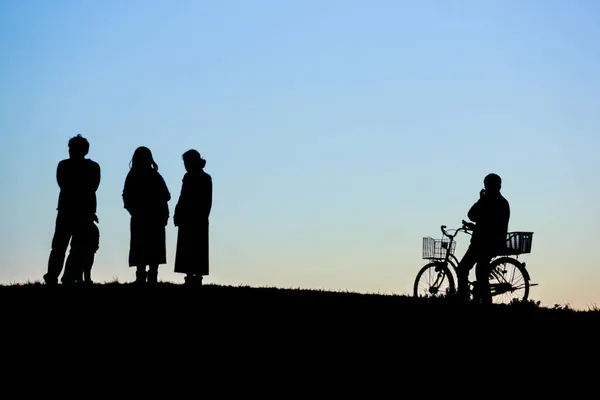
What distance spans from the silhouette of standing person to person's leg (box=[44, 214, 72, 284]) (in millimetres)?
1114

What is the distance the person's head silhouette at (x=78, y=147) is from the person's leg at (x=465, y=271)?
277 inches

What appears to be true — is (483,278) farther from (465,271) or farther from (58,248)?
(58,248)

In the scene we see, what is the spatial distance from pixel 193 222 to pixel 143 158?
1712mm

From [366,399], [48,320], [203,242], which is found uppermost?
[203,242]

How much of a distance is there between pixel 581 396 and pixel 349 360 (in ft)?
8.44

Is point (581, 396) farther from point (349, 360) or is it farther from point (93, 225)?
point (93, 225)

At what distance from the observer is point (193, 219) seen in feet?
59.1

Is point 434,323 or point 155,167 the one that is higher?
point 155,167

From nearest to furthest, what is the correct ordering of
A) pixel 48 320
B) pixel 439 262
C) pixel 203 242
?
pixel 48 320, pixel 203 242, pixel 439 262

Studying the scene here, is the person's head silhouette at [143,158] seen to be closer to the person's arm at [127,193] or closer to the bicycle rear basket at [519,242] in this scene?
the person's arm at [127,193]

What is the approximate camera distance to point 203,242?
1819cm

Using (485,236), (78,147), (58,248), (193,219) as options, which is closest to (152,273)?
(193,219)

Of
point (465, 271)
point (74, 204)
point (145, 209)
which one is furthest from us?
point (465, 271)

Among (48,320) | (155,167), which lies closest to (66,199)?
(155,167)
